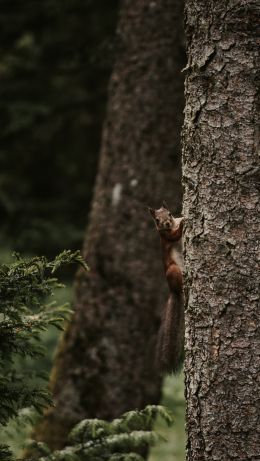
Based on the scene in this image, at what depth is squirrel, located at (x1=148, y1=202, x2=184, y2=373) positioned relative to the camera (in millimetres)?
3403

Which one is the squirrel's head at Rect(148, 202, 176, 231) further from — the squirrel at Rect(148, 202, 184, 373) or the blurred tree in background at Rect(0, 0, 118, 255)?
the blurred tree in background at Rect(0, 0, 118, 255)

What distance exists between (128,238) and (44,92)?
3621 millimetres

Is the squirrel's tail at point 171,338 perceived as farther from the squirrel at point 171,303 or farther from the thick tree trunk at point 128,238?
the thick tree trunk at point 128,238

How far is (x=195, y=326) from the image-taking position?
8.57ft

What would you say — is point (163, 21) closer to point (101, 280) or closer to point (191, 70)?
point (101, 280)

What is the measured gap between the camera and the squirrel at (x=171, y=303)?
3.40 metres

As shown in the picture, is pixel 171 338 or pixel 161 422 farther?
pixel 161 422

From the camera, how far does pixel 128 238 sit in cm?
485

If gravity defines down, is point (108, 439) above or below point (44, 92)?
below

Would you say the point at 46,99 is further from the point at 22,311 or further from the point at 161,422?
the point at 22,311

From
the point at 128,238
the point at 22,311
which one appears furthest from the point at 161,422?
the point at 22,311

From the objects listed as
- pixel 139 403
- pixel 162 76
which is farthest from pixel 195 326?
pixel 162 76

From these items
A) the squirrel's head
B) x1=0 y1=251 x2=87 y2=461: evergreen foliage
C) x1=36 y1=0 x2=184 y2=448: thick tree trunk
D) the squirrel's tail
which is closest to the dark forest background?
x1=36 y1=0 x2=184 y2=448: thick tree trunk

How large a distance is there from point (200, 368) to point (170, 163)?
8.49 ft
